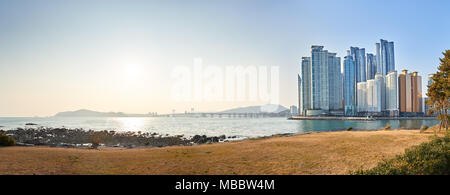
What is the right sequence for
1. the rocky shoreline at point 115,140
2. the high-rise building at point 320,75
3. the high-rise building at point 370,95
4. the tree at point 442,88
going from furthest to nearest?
the high-rise building at point 320,75 < the high-rise building at point 370,95 < the rocky shoreline at point 115,140 < the tree at point 442,88

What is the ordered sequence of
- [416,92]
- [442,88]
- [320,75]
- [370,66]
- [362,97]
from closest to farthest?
1. [442,88]
2. [416,92]
3. [320,75]
4. [362,97]
5. [370,66]

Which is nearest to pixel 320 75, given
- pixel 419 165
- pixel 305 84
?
pixel 305 84

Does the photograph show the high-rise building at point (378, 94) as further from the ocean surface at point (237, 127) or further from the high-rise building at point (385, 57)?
the high-rise building at point (385, 57)

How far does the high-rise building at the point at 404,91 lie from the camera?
380ft

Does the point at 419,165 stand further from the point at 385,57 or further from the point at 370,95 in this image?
the point at 385,57

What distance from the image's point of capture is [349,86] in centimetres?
15512

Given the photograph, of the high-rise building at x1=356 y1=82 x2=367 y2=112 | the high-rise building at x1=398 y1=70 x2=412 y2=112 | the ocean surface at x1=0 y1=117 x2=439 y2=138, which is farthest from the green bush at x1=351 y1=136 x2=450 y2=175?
the high-rise building at x1=356 y1=82 x2=367 y2=112

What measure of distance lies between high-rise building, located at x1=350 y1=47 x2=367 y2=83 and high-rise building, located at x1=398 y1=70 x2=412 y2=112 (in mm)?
45676

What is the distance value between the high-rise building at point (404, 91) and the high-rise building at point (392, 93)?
184cm

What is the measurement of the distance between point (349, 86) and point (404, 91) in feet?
120

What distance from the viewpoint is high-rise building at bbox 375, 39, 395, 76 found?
169625 millimetres

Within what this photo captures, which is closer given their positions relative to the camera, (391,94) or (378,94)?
(391,94)

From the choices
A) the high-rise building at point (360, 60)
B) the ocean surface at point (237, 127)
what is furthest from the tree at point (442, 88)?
the high-rise building at point (360, 60)

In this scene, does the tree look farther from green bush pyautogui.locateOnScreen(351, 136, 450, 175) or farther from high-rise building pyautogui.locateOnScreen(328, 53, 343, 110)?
high-rise building pyautogui.locateOnScreen(328, 53, 343, 110)
